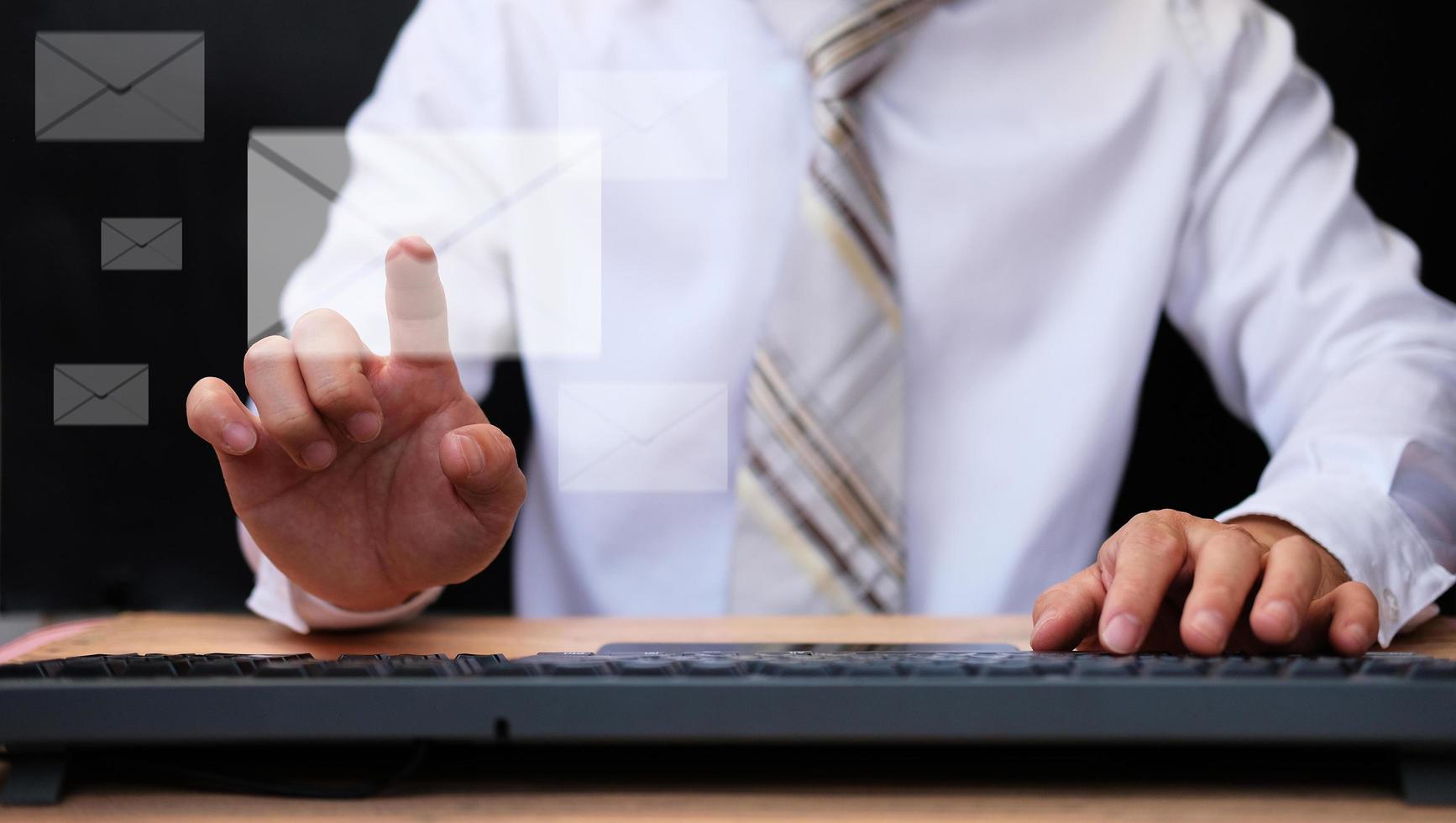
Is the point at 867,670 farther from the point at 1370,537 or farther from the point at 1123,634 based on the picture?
the point at 1370,537

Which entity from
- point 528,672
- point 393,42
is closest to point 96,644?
point 528,672

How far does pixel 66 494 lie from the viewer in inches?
21.7

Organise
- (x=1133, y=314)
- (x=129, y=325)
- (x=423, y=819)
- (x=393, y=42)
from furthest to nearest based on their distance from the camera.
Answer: (x=1133, y=314) < (x=393, y=42) < (x=129, y=325) < (x=423, y=819)

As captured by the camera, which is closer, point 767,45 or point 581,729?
point 581,729

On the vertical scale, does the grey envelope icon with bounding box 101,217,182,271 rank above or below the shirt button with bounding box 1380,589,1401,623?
above

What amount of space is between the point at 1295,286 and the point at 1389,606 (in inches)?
16.0

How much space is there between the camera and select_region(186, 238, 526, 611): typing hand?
0.42 meters

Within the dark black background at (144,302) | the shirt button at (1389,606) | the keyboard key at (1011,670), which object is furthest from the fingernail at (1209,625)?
the dark black background at (144,302)

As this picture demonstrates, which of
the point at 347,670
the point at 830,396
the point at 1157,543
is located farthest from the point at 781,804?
the point at 830,396

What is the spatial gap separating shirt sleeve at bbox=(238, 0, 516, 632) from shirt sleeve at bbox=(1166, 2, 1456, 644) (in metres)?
0.54

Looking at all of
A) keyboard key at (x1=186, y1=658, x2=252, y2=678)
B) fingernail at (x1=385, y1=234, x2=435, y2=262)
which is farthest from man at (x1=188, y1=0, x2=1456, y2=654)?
keyboard key at (x1=186, y1=658, x2=252, y2=678)

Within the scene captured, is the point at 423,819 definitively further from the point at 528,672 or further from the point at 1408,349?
the point at 1408,349

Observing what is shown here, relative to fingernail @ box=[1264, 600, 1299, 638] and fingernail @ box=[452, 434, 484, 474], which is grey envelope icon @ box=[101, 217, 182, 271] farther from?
fingernail @ box=[1264, 600, 1299, 638]

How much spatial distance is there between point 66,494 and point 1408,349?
0.91 metres
